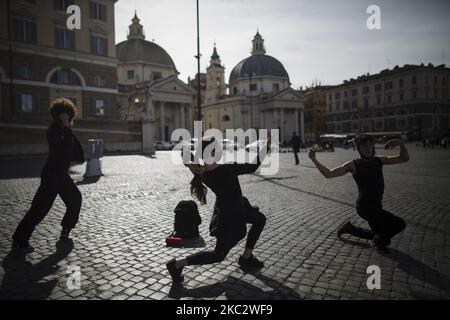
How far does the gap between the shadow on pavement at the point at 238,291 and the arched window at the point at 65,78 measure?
111ft

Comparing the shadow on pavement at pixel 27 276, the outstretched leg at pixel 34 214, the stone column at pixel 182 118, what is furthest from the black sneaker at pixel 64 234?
the stone column at pixel 182 118

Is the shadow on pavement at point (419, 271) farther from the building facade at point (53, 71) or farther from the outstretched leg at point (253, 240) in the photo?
the building facade at point (53, 71)

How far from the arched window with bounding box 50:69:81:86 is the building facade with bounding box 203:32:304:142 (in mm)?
47232

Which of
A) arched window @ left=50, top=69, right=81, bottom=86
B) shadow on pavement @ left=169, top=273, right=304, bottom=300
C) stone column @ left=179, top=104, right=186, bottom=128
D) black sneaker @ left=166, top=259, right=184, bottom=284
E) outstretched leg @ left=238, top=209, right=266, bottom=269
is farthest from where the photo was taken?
stone column @ left=179, top=104, right=186, bottom=128

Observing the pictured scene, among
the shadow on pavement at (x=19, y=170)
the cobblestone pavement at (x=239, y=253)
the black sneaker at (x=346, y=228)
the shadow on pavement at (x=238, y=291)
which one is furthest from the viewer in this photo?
the shadow on pavement at (x=19, y=170)

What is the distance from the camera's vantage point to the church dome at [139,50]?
62062 mm

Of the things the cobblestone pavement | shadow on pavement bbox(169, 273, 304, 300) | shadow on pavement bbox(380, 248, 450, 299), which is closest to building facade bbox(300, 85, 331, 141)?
the cobblestone pavement

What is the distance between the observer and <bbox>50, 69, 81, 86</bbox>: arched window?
31.4 metres

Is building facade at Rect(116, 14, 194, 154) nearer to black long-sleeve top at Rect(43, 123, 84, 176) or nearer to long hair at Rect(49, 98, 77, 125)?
long hair at Rect(49, 98, 77, 125)

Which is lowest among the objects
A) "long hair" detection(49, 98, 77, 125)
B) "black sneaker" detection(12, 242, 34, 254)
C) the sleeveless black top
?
"black sneaker" detection(12, 242, 34, 254)

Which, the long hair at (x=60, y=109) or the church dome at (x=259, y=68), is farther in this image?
the church dome at (x=259, y=68)

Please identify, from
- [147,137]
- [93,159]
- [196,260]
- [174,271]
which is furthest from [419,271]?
[147,137]
